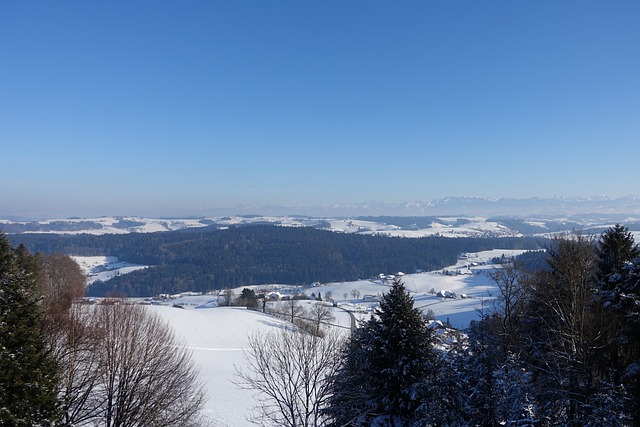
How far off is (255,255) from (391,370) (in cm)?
16132

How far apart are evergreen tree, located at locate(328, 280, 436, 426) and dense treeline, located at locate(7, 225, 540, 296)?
131 m

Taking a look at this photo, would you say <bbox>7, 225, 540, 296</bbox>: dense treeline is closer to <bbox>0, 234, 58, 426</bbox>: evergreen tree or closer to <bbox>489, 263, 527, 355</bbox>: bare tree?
<bbox>0, 234, 58, 426</bbox>: evergreen tree

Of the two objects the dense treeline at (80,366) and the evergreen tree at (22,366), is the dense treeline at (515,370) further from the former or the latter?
the evergreen tree at (22,366)

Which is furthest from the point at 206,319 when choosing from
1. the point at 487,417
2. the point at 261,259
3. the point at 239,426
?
the point at 261,259

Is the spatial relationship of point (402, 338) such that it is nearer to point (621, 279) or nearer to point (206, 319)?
point (621, 279)

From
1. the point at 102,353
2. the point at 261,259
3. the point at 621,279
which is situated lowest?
the point at 261,259

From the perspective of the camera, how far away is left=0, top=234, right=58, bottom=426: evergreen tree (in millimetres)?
7992

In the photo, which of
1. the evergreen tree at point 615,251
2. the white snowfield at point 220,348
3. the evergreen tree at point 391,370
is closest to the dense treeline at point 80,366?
the evergreen tree at point 391,370

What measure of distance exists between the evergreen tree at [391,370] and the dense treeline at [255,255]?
13116cm

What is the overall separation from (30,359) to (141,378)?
4057 millimetres

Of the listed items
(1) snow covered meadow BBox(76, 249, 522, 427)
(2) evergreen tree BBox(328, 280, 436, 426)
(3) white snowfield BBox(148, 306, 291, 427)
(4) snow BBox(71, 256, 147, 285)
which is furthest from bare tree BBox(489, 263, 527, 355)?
(4) snow BBox(71, 256, 147, 285)

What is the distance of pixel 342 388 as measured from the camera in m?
11.9

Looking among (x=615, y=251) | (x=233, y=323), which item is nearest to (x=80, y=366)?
(x=615, y=251)

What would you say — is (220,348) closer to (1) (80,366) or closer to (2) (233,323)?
(2) (233,323)
